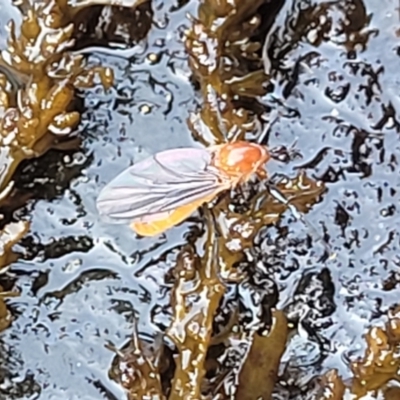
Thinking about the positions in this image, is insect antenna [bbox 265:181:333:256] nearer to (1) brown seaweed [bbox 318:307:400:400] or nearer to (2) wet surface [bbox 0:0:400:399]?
(2) wet surface [bbox 0:0:400:399]

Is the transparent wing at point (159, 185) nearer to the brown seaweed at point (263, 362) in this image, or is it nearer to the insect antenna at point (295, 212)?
the insect antenna at point (295, 212)

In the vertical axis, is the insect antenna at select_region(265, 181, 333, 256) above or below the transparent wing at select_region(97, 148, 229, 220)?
below

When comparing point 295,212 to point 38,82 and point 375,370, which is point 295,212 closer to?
point 375,370

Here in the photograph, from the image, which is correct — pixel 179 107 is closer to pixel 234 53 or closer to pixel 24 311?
pixel 234 53

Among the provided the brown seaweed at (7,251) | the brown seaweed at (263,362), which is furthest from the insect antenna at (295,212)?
the brown seaweed at (7,251)

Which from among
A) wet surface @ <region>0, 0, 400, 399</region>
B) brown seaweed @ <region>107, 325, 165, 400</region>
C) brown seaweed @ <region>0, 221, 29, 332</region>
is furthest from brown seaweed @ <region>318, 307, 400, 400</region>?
brown seaweed @ <region>0, 221, 29, 332</region>

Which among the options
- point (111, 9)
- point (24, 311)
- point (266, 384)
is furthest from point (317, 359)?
point (111, 9)

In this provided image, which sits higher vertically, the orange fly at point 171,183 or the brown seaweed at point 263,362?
the orange fly at point 171,183
